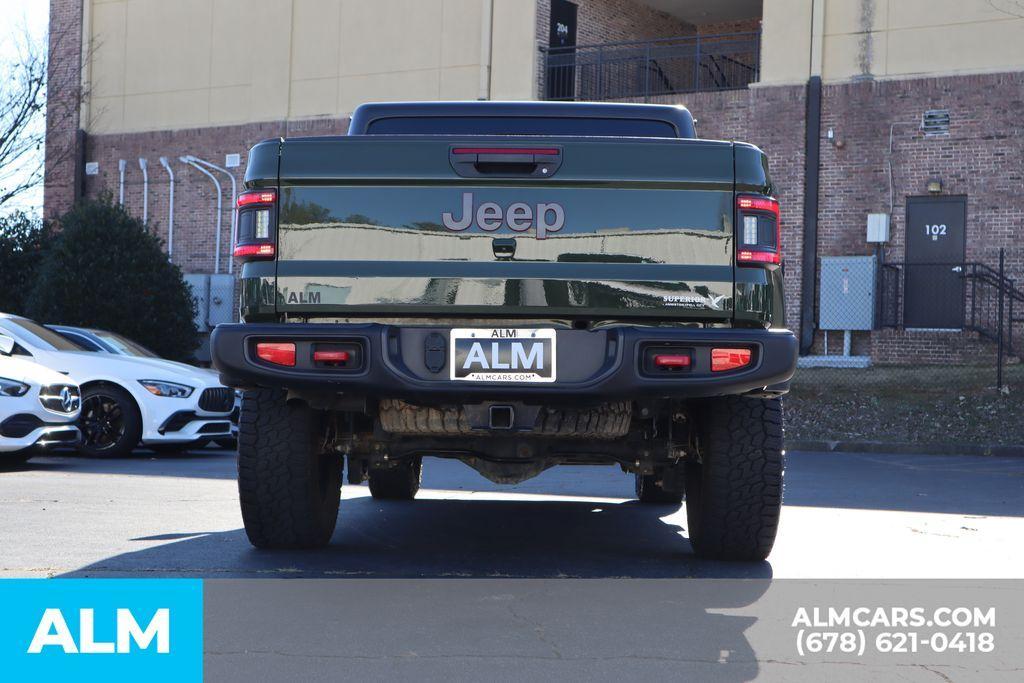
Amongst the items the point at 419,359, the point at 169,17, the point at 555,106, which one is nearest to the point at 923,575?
the point at 419,359

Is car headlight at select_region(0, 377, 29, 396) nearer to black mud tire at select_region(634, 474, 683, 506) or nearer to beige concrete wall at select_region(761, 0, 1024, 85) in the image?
black mud tire at select_region(634, 474, 683, 506)

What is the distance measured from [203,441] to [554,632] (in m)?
Answer: 9.12

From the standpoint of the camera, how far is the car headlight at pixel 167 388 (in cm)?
1281

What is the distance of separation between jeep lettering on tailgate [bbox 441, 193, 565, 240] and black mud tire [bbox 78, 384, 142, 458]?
26.8ft

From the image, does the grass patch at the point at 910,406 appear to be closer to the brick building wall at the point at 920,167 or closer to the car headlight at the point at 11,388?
the brick building wall at the point at 920,167

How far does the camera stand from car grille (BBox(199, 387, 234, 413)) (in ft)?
42.9

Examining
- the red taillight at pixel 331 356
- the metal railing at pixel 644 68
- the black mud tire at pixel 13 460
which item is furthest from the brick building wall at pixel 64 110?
the red taillight at pixel 331 356

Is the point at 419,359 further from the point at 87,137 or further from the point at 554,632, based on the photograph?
the point at 87,137

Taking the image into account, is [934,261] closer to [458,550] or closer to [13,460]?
[13,460]

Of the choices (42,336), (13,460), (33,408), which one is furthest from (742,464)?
(42,336)

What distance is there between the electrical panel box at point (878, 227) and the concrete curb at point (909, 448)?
23.3 ft

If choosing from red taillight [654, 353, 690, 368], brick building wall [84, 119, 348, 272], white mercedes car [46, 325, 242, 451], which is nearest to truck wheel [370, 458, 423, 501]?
red taillight [654, 353, 690, 368]

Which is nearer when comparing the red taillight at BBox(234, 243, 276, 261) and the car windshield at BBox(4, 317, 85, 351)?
the red taillight at BBox(234, 243, 276, 261)

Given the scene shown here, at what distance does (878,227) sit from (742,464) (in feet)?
59.8
